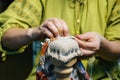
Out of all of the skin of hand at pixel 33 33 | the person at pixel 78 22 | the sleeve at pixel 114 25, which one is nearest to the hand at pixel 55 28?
the skin of hand at pixel 33 33

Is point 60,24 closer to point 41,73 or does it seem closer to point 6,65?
point 41,73

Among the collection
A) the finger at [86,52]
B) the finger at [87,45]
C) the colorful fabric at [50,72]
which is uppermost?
the finger at [87,45]

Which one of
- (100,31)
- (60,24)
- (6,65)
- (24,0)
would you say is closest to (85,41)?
(60,24)

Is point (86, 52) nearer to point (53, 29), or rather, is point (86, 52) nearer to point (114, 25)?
point (53, 29)

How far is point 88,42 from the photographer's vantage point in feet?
2.37

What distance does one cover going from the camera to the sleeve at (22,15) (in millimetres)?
990

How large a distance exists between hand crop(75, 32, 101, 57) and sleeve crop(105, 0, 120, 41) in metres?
0.18

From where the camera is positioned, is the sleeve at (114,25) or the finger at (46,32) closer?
the finger at (46,32)

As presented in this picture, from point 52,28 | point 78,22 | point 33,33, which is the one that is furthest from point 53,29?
point 78,22

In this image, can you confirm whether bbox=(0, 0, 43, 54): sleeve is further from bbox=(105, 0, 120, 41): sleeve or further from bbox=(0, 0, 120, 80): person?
bbox=(105, 0, 120, 41): sleeve

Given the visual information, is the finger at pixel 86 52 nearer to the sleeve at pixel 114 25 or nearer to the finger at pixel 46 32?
the finger at pixel 46 32

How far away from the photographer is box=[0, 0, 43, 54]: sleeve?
0.99m

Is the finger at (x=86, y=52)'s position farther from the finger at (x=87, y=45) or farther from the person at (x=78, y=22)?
the person at (x=78, y=22)

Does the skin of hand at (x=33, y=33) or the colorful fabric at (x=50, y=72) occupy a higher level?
the skin of hand at (x=33, y=33)
